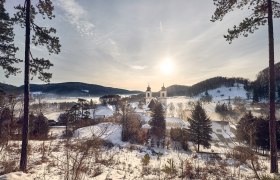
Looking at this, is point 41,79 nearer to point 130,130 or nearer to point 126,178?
point 126,178

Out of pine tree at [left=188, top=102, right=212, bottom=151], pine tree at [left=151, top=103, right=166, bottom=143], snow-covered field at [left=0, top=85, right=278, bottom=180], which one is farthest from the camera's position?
pine tree at [left=151, top=103, right=166, bottom=143]

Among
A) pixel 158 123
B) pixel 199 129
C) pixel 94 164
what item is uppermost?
pixel 94 164

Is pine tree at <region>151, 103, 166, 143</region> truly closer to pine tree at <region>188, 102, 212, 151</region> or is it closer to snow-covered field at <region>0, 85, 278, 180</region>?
pine tree at <region>188, 102, 212, 151</region>

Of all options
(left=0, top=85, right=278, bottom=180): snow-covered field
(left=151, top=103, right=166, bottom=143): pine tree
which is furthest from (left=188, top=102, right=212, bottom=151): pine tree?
(left=0, top=85, right=278, bottom=180): snow-covered field

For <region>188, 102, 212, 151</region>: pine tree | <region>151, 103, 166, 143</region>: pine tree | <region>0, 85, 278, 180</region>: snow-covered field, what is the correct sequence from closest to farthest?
1. <region>0, 85, 278, 180</region>: snow-covered field
2. <region>188, 102, 212, 151</region>: pine tree
3. <region>151, 103, 166, 143</region>: pine tree

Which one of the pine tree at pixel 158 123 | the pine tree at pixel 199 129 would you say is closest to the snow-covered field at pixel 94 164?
the pine tree at pixel 199 129

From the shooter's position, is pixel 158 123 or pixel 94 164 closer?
pixel 94 164

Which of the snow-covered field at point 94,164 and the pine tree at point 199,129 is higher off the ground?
the snow-covered field at point 94,164

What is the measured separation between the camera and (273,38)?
503 inches

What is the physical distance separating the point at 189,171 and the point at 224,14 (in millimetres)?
8527

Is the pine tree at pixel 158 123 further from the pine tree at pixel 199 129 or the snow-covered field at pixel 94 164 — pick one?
the snow-covered field at pixel 94 164

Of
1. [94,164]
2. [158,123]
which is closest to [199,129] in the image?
[158,123]

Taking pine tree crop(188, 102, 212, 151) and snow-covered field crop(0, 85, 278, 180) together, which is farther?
pine tree crop(188, 102, 212, 151)

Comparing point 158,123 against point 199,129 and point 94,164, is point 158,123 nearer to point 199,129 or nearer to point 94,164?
point 199,129
